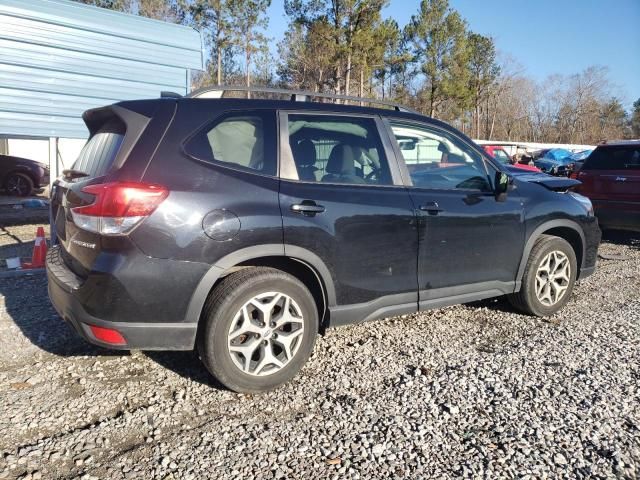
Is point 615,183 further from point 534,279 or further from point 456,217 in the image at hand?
point 456,217

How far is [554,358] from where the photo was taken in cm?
370

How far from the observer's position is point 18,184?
14086 millimetres

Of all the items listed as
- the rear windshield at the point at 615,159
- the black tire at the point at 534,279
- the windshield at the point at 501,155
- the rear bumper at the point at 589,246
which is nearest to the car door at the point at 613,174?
the rear windshield at the point at 615,159

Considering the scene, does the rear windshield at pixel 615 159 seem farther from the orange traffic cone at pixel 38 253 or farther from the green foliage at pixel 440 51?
the green foliage at pixel 440 51

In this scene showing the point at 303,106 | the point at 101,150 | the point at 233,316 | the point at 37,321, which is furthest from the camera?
the point at 37,321

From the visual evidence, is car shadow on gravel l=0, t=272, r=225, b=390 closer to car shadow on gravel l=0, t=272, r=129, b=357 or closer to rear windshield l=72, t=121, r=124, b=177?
car shadow on gravel l=0, t=272, r=129, b=357

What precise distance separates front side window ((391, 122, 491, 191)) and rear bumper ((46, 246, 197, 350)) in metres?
1.99

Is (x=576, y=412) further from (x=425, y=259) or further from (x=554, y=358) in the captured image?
(x=425, y=259)

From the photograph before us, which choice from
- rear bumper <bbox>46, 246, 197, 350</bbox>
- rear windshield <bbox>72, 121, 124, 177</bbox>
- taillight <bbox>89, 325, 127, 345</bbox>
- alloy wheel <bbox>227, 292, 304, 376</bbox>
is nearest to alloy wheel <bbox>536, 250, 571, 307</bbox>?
alloy wheel <bbox>227, 292, 304, 376</bbox>

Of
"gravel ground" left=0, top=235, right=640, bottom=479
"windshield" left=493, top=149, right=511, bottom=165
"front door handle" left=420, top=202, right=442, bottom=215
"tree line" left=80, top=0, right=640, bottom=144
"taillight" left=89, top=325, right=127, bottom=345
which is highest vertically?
"tree line" left=80, top=0, right=640, bottom=144

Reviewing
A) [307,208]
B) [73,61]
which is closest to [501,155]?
[73,61]

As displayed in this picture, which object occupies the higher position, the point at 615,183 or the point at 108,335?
the point at 615,183

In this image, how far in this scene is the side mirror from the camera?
404 cm

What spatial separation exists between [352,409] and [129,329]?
4.51ft
